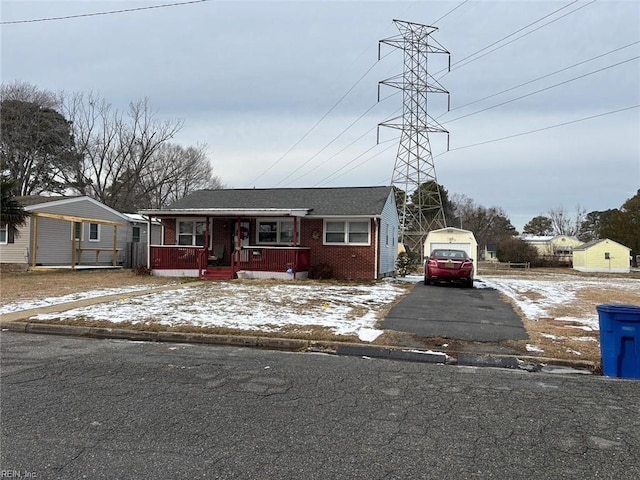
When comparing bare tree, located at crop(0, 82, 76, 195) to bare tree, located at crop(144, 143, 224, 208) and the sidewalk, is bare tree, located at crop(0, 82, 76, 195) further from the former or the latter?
the sidewalk

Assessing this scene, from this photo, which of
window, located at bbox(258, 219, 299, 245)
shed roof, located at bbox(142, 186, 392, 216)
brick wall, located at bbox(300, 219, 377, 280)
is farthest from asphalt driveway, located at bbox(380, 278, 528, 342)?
window, located at bbox(258, 219, 299, 245)

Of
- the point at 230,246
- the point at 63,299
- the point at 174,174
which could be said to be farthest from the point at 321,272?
the point at 174,174

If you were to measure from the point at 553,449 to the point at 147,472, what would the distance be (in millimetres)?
3135

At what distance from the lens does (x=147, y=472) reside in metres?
3.36

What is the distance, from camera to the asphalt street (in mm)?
3480

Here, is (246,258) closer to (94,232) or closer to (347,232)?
(347,232)

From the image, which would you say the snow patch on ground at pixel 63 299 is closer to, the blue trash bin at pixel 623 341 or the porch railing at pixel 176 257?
the porch railing at pixel 176 257

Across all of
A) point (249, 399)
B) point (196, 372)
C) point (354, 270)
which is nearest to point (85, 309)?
point (196, 372)

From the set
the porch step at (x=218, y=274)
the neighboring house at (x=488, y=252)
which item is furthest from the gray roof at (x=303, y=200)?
the neighboring house at (x=488, y=252)

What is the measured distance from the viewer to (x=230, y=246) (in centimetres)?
2128

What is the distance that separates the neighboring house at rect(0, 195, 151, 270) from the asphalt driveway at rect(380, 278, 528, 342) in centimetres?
1801

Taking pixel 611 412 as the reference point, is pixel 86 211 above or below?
above

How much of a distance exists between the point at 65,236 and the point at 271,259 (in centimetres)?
1349

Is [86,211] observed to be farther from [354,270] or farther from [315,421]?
[315,421]
